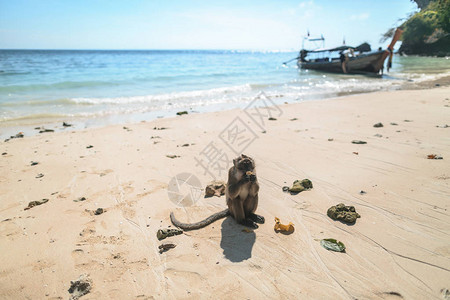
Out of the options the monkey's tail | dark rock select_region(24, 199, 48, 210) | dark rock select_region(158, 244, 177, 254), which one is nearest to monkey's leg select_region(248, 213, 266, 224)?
the monkey's tail

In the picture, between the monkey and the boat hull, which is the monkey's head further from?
the boat hull

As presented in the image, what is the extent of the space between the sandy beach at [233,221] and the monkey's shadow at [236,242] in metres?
0.02

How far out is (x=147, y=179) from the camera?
5246 mm

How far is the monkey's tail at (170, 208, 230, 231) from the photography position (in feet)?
12.2

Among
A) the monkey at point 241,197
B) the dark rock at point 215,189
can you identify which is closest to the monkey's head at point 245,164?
the monkey at point 241,197

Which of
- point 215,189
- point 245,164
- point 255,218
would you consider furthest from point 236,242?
point 215,189

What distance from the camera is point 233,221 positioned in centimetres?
386

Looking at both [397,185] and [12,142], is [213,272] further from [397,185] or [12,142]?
[12,142]

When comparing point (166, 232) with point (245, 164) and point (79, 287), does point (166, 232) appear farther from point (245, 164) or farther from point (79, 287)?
point (245, 164)

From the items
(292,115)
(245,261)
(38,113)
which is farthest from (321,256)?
(38,113)

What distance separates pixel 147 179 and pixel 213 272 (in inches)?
109

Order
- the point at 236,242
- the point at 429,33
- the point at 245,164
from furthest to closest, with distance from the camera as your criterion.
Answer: the point at 429,33, the point at 236,242, the point at 245,164

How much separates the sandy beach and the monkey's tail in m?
0.11

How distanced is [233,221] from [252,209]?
1.10 feet
